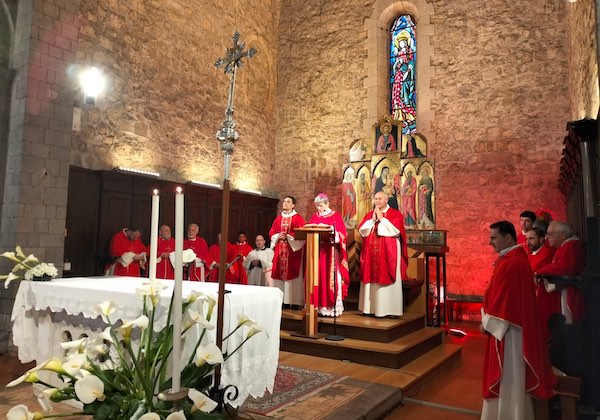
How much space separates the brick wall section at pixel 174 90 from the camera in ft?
26.9

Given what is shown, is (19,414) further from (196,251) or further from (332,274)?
(196,251)

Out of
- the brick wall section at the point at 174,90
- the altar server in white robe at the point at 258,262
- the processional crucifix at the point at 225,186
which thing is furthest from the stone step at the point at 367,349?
the brick wall section at the point at 174,90

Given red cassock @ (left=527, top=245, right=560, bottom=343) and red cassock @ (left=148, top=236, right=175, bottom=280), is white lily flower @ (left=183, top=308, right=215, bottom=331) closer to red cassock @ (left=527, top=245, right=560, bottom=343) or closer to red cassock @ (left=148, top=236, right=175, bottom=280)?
red cassock @ (left=527, top=245, right=560, bottom=343)

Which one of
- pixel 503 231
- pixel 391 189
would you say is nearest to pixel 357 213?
pixel 391 189

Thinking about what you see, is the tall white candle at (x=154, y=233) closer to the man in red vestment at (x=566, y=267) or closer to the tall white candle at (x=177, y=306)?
the tall white candle at (x=177, y=306)

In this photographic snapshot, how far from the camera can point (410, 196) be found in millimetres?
9797

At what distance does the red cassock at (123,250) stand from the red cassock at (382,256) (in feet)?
12.5

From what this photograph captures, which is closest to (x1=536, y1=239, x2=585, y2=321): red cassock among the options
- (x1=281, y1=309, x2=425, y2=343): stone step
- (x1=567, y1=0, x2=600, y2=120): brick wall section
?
(x1=567, y1=0, x2=600, y2=120): brick wall section

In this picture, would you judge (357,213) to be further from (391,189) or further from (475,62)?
(475,62)

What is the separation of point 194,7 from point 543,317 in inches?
364

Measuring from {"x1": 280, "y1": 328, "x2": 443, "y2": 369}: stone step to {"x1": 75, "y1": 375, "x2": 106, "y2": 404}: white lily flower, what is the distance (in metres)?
4.24

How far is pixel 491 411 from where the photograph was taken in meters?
3.55

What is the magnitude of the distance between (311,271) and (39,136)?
13.6 feet

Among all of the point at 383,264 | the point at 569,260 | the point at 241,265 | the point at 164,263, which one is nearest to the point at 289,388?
the point at 383,264
